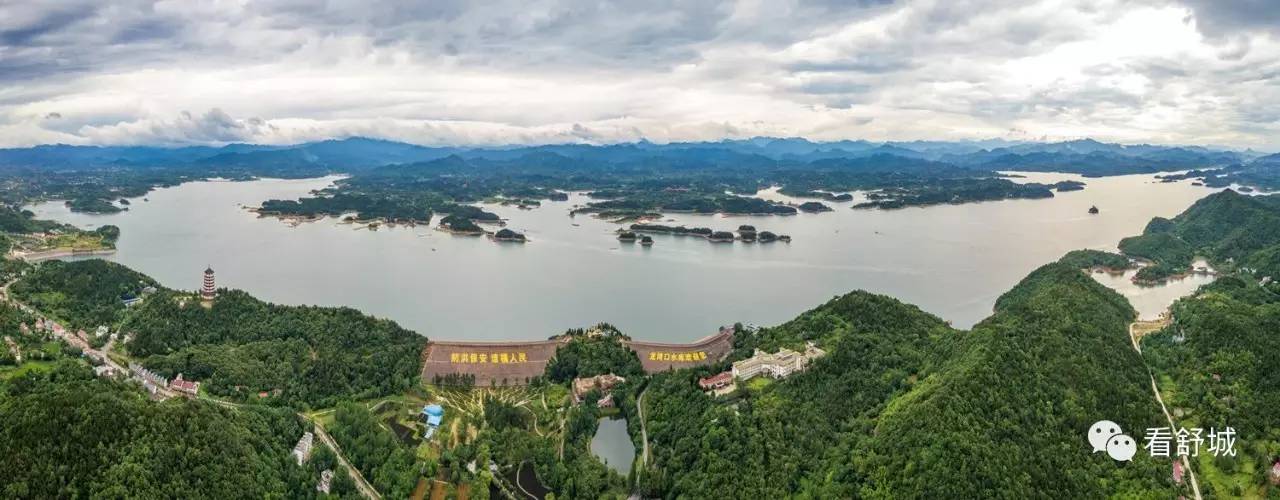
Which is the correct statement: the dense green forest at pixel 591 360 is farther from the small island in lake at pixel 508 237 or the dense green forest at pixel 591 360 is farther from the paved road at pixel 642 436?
the small island in lake at pixel 508 237

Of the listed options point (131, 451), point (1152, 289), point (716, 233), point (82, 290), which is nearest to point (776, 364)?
point (131, 451)

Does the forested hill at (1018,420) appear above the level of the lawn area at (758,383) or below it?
above

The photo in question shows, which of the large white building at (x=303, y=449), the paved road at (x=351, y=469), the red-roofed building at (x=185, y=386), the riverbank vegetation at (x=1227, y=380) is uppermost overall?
the riverbank vegetation at (x=1227, y=380)

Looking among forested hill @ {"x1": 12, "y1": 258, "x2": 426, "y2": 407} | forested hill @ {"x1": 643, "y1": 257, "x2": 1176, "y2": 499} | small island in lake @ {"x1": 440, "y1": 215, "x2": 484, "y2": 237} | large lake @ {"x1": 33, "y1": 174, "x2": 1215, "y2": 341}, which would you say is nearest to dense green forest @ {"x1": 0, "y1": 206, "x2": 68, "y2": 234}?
large lake @ {"x1": 33, "y1": 174, "x2": 1215, "y2": 341}

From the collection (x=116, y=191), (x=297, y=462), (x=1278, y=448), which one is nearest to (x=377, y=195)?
(x=116, y=191)

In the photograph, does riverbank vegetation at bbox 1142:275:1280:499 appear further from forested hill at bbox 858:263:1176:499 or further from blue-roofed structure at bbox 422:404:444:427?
blue-roofed structure at bbox 422:404:444:427

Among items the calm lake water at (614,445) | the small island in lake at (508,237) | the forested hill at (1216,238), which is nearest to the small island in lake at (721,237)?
the small island in lake at (508,237)

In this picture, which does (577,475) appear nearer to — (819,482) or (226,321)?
(819,482)

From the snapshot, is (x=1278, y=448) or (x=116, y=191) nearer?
(x=1278, y=448)
